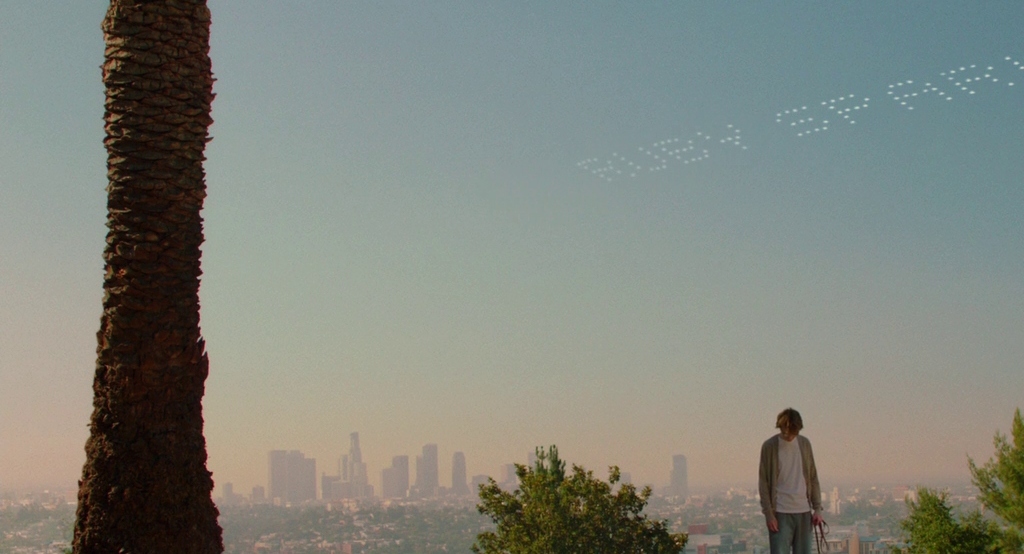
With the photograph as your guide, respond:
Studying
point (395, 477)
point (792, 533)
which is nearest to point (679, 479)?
point (395, 477)

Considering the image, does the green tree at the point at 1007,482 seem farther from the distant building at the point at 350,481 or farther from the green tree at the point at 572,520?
the distant building at the point at 350,481

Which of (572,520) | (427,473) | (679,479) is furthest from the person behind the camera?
(427,473)

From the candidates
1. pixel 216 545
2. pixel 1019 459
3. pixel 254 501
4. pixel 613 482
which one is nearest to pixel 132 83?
pixel 216 545

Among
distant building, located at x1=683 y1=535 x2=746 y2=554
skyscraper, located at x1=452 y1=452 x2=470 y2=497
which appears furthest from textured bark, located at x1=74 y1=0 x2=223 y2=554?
skyscraper, located at x1=452 y1=452 x2=470 y2=497

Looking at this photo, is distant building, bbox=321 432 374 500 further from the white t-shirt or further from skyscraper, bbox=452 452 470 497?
the white t-shirt

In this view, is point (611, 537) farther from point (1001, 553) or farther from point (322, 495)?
point (322, 495)

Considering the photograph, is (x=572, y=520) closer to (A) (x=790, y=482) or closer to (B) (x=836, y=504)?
(A) (x=790, y=482)
